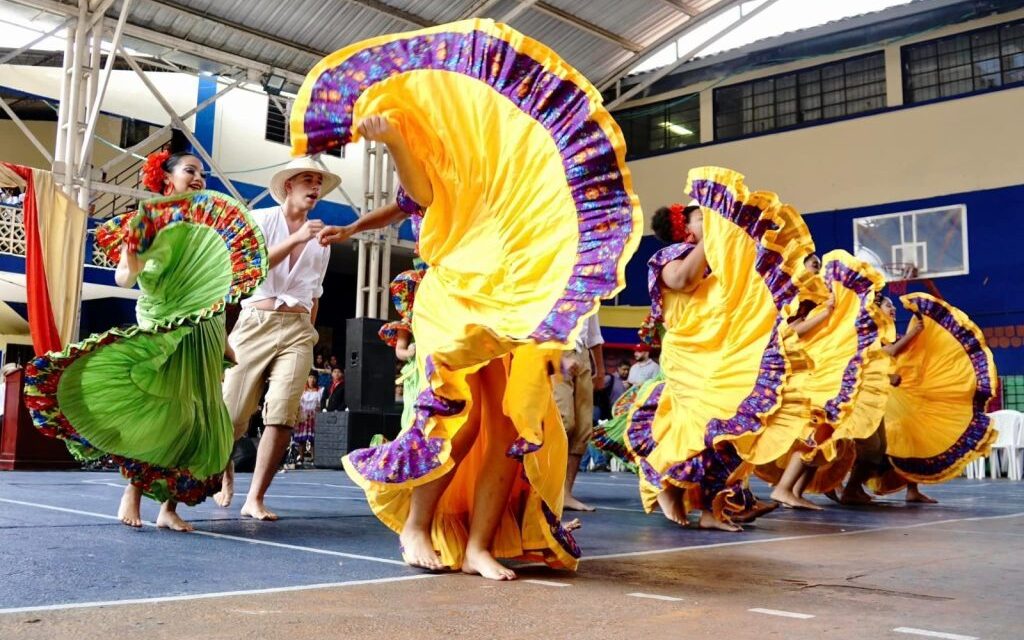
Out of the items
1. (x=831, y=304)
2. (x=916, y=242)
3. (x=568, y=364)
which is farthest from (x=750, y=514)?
(x=916, y=242)

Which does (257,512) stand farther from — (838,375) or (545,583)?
(838,375)

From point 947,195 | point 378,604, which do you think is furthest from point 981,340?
point 947,195

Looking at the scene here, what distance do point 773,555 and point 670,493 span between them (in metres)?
1.09

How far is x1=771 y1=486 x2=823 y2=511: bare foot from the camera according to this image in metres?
5.70

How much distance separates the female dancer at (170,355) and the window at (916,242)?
43.5 feet

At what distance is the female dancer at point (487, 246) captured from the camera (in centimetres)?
237

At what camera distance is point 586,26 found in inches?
568

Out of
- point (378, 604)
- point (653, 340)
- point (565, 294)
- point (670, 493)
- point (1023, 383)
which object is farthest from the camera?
point (1023, 383)

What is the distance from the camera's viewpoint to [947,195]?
1502cm

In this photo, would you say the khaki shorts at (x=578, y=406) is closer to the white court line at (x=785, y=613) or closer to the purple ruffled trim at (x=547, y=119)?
the purple ruffled trim at (x=547, y=119)

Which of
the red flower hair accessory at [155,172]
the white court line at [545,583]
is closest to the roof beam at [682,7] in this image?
the red flower hair accessory at [155,172]

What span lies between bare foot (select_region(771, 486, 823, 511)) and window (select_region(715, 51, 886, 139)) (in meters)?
12.0

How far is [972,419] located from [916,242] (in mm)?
9710

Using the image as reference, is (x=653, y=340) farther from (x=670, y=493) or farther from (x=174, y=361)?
(x=174, y=361)
